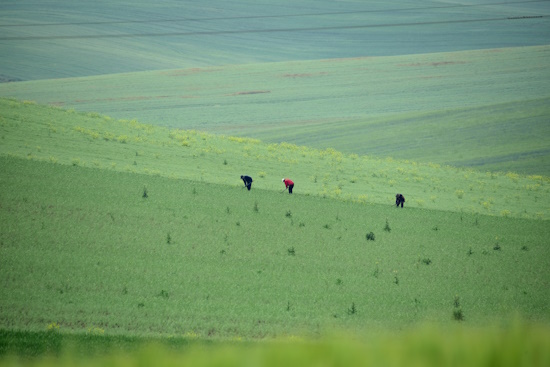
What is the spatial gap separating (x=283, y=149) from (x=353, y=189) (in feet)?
→ 39.8

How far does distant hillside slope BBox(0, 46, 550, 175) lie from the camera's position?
66.1 m

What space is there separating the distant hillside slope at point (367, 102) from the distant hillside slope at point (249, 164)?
1698cm

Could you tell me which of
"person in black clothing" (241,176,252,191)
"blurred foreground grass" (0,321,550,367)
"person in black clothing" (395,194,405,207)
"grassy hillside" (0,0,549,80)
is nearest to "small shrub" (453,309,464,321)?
"blurred foreground grass" (0,321,550,367)

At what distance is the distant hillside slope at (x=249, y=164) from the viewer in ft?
109

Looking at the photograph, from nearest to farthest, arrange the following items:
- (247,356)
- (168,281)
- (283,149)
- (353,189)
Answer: (247,356) < (168,281) < (353,189) < (283,149)

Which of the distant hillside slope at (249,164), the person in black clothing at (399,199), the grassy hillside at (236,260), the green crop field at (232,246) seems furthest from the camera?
the distant hillside slope at (249,164)

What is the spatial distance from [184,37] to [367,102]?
4004 inches

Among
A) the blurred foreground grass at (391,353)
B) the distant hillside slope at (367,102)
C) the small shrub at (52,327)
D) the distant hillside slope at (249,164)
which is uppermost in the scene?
the distant hillside slope at (367,102)

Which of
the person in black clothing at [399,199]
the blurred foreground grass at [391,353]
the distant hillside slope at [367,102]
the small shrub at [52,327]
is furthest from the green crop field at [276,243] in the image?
the person in black clothing at [399,199]

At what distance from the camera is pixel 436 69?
389ft

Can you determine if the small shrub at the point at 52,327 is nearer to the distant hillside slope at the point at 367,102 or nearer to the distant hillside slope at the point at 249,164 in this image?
the distant hillside slope at the point at 249,164

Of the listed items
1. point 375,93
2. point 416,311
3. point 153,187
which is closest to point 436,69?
point 375,93

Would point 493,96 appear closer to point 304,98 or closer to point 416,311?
point 304,98

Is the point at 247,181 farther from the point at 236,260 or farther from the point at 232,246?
the point at 236,260
